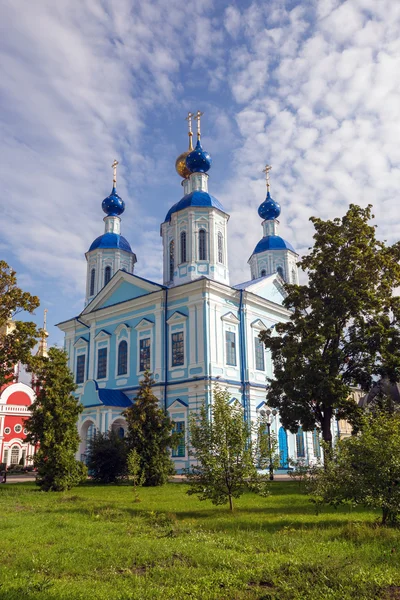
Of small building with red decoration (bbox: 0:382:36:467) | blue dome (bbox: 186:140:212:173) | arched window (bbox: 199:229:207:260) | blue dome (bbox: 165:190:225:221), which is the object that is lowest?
small building with red decoration (bbox: 0:382:36:467)

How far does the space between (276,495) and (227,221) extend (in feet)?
57.3

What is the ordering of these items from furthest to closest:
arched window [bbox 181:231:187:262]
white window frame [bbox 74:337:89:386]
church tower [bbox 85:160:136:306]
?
church tower [bbox 85:160:136:306] < white window frame [bbox 74:337:89:386] < arched window [bbox 181:231:187:262]

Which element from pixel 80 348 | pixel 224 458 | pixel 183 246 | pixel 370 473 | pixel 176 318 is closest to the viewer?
pixel 370 473

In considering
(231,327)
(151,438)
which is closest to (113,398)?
(231,327)

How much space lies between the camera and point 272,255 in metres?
36.8

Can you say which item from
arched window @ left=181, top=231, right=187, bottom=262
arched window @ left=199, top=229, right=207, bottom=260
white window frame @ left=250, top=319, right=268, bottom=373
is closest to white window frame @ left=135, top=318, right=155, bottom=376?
arched window @ left=181, top=231, right=187, bottom=262

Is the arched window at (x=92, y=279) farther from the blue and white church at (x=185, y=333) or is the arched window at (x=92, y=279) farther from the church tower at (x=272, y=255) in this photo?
the church tower at (x=272, y=255)

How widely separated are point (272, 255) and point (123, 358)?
14296 millimetres

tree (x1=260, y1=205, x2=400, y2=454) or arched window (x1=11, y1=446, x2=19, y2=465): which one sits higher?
tree (x1=260, y1=205, x2=400, y2=454)

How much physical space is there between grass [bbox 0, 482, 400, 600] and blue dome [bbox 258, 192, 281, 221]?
28.9 meters

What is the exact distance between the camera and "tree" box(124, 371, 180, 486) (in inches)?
717

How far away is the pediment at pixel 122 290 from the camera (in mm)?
27562

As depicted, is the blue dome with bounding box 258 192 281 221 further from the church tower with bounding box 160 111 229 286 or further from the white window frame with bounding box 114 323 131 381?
the white window frame with bounding box 114 323 131 381

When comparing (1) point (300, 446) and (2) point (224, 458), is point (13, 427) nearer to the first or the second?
(1) point (300, 446)
